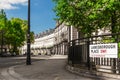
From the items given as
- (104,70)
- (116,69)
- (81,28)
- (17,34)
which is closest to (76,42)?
(81,28)

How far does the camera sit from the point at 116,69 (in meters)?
14.5

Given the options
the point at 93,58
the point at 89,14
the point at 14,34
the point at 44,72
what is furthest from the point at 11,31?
the point at 93,58

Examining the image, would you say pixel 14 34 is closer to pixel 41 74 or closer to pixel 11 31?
pixel 11 31

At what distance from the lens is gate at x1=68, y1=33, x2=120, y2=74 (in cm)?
1501

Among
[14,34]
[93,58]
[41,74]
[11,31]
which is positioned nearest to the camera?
[93,58]

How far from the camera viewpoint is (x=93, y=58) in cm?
1703

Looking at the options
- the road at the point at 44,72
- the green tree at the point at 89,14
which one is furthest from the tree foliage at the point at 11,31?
the green tree at the point at 89,14

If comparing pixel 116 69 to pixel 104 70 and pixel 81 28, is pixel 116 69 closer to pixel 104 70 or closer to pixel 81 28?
pixel 104 70

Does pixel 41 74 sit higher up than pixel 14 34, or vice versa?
pixel 14 34

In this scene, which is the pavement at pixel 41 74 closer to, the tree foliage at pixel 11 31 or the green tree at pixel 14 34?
the tree foliage at pixel 11 31

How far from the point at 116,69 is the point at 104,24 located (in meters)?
5.63

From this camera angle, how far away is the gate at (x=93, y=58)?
15.0 metres

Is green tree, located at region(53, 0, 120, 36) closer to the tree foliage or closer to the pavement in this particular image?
the pavement

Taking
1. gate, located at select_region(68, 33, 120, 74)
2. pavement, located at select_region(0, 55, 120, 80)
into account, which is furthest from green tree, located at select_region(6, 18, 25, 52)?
gate, located at select_region(68, 33, 120, 74)
